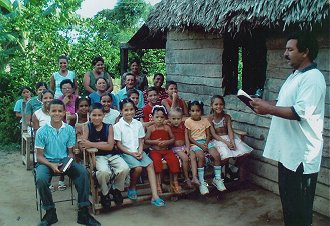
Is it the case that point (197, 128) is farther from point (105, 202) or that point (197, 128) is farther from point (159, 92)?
point (105, 202)

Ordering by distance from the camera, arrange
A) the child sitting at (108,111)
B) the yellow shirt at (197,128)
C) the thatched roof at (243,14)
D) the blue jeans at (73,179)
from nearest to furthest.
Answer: the thatched roof at (243,14), the blue jeans at (73,179), the yellow shirt at (197,128), the child sitting at (108,111)

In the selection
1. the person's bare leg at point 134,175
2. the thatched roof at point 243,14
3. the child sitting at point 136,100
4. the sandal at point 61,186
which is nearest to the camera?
the thatched roof at point 243,14

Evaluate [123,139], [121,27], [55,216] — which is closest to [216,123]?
[123,139]

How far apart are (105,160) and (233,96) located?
93.0 inches

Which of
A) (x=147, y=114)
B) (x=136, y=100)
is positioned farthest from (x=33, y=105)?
(x=147, y=114)

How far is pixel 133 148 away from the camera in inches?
199

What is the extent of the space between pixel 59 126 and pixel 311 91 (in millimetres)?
3006

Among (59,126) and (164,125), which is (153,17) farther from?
(59,126)

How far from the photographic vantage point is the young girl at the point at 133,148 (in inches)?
195

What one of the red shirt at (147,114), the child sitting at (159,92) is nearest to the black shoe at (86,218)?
the red shirt at (147,114)

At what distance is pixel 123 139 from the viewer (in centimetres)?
507

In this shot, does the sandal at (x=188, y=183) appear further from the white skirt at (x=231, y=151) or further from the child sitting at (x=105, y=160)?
the child sitting at (x=105, y=160)

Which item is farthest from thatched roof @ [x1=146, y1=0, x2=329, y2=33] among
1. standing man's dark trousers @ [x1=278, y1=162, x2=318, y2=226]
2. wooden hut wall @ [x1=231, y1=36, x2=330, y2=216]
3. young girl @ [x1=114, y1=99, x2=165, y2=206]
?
standing man's dark trousers @ [x1=278, y1=162, x2=318, y2=226]

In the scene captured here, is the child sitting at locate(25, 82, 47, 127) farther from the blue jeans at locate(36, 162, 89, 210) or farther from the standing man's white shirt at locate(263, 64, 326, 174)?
the standing man's white shirt at locate(263, 64, 326, 174)
